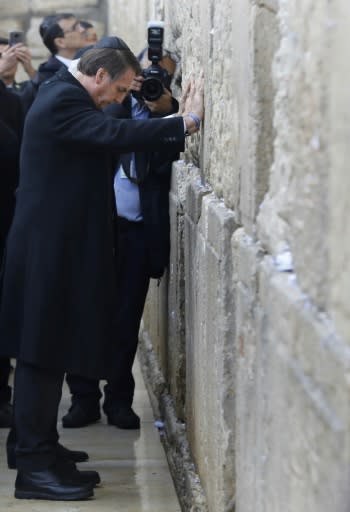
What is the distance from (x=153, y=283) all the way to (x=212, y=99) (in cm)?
258

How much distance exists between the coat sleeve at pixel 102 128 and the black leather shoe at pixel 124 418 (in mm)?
1652

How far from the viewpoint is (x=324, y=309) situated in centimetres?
190

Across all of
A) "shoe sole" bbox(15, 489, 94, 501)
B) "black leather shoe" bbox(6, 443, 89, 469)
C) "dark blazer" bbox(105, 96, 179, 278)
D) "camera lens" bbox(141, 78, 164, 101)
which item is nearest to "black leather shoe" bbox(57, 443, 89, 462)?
"black leather shoe" bbox(6, 443, 89, 469)

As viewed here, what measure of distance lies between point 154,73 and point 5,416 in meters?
1.68

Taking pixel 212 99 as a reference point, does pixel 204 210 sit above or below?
below

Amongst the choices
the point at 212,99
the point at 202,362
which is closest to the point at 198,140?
the point at 212,99

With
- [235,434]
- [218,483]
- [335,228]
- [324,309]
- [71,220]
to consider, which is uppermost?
[335,228]

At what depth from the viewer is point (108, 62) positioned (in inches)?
157

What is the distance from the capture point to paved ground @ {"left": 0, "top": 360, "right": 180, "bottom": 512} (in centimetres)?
411

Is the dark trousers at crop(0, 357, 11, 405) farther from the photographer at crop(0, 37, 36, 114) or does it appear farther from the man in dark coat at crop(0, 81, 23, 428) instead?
the photographer at crop(0, 37, 36, 114)

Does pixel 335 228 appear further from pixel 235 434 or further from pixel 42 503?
pixel 42 503

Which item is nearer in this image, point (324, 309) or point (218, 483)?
point (324, 309)

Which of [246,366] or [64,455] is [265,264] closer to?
[246,366]

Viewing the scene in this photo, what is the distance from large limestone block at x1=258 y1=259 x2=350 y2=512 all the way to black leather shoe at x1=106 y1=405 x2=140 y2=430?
2658mm
